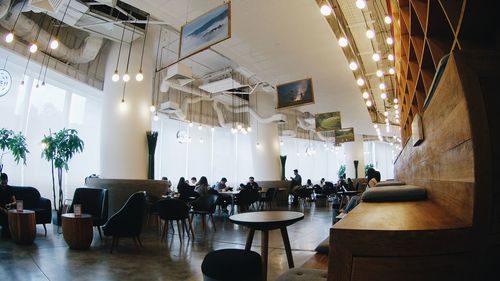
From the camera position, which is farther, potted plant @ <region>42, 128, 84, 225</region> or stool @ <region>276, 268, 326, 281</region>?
potted plant @ <region>42, 128, 84, 225</region>

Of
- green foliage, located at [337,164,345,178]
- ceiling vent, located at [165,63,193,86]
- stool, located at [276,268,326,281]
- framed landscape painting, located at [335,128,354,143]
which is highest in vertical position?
ceiling vent, located at [165,63,193,86]

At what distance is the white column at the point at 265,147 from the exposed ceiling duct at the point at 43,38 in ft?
21.1

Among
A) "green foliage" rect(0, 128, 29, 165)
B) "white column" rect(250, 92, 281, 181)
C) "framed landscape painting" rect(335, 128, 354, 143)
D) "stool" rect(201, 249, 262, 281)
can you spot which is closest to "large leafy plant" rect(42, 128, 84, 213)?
"green foliage" rect(0, 128, 29, 165)

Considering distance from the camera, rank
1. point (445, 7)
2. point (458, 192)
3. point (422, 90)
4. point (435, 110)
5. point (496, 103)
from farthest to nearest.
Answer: point (422, 90) → point (435, 110) → point (445, 7) → point (458, 192) → point (496, 103)

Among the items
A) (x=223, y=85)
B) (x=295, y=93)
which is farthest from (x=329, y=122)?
(x=223, y=85)

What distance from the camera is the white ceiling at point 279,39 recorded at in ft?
16.0

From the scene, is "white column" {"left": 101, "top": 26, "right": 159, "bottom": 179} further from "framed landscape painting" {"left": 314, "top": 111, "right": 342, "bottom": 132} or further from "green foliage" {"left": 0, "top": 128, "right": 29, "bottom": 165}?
"framed landscape painting" {"left": 314, "top": 111, "right": 342, "bottom": 132}

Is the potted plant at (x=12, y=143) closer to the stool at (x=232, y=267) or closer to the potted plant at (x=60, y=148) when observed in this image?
the potted plant at (x=60, y=148)

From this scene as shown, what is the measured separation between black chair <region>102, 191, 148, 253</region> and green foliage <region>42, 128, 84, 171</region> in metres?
3.31

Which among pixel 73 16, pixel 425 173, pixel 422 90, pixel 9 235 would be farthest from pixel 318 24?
pixel 9 235

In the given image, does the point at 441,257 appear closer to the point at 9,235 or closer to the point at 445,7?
the point at 445,7

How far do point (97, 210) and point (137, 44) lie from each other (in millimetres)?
4246

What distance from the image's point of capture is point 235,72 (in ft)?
34.4

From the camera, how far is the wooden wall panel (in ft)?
3.30
